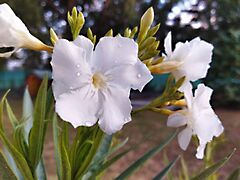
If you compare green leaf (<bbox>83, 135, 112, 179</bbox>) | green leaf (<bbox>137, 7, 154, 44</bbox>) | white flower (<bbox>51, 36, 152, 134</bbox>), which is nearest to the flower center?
white flower (<bbox>51, 36, 152, 134</bbox>)

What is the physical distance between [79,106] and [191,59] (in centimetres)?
18

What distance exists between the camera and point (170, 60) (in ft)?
1.51

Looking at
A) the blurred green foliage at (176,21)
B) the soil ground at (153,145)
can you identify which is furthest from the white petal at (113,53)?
the blurred green foliage at (176,21)

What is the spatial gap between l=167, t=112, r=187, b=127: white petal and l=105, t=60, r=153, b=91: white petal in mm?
125

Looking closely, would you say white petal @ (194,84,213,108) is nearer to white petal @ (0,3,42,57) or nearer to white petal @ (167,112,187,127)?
white petal @ (167,112,187,127)

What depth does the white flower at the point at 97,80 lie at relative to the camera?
14.0 inches

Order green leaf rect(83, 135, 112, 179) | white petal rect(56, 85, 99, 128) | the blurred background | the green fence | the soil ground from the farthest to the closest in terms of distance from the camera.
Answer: the green fence → the blurred background → the soil ground → green leaf rect(83, 135, 112, 179) → white petal rect(56, 85, 99, 128)

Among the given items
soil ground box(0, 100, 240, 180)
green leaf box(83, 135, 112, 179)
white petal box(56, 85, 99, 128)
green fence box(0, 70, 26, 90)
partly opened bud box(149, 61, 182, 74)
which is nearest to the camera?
white petal box(56, 85, 99, 128)

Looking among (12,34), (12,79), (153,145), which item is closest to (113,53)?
→ (12,34)

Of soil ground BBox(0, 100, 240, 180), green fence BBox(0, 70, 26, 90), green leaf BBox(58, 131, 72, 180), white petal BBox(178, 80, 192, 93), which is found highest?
white petal BBox(178, 80, 192, 93)

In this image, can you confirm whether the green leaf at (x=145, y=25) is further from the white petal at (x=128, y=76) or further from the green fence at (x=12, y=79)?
the green fence at (x=12, y=79)

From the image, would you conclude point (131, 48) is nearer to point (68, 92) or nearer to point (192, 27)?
point (68, 92)

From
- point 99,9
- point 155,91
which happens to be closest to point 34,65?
point 99,9

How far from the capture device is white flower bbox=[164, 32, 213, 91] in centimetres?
46
